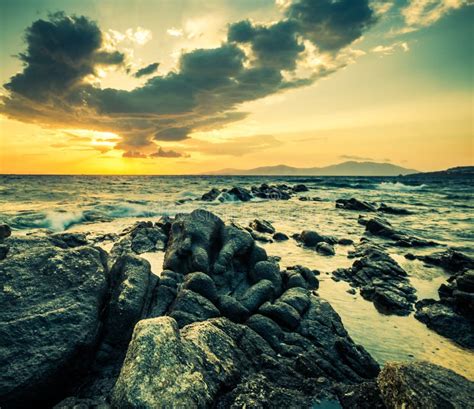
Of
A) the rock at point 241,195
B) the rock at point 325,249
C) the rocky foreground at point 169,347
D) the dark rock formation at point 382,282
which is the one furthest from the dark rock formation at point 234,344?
the rock at point 241,195

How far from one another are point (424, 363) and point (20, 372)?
6514 millimetres

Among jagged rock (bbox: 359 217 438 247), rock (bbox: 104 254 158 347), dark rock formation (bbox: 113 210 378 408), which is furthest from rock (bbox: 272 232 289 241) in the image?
rock (bbox: 104 254 158 347)

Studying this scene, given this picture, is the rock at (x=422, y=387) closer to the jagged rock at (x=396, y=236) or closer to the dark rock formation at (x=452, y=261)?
the dark rock formation at (x=452, y=261)

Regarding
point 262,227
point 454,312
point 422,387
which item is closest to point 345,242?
point 262,227

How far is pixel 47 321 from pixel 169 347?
2646 millimetres

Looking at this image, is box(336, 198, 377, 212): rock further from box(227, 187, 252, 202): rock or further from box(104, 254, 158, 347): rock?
box(104, 254, 158, 347): rock

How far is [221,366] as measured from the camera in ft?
15.4

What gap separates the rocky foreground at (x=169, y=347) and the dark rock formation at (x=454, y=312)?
73cm

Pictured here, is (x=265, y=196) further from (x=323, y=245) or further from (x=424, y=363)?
(x=424, y=363)

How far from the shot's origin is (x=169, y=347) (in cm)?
414

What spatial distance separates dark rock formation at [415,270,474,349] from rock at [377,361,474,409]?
419 centimetres

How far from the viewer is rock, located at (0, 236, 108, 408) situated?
4520 millimetres

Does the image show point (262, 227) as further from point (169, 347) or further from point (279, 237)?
point (169, 347)

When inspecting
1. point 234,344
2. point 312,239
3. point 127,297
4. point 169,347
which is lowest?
point 312,239
